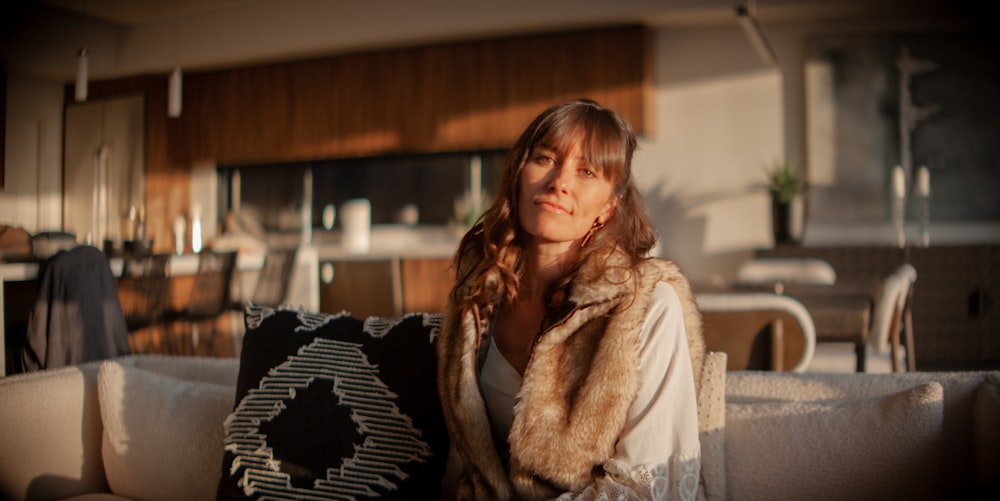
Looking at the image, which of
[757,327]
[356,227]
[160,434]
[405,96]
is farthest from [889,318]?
[405,96]

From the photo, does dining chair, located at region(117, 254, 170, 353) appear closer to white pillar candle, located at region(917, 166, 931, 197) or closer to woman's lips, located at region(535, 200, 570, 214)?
woman's lips, located at region(535, 200, 570, 214)

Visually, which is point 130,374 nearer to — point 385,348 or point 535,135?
point 385,348

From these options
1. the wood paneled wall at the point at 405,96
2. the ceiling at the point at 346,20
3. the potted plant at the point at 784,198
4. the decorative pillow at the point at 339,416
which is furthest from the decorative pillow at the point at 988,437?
the wood paneled wall at the point at 405,96

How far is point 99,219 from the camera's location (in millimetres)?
2922

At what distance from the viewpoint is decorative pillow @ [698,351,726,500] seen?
140 cm

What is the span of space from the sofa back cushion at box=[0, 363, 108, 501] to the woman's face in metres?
1.24

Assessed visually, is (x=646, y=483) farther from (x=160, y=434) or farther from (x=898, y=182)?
(x=898, y=182)

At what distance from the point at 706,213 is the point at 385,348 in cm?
510

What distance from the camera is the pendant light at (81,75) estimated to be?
8.35 ft

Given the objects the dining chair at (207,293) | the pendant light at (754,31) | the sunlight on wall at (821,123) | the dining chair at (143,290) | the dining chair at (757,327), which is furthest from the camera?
the sunlight on wall at (821,123)

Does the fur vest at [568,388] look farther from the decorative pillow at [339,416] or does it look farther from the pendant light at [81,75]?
the pendant light at [81,75]

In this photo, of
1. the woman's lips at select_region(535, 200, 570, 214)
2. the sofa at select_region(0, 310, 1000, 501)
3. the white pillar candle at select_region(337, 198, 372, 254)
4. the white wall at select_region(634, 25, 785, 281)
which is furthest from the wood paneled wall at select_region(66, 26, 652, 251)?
the woman's lips at select_region(535, 200, 570, 214)

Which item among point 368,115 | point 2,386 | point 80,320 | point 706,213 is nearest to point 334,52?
point 368,115

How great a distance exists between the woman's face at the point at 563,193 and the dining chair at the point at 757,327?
889mm
